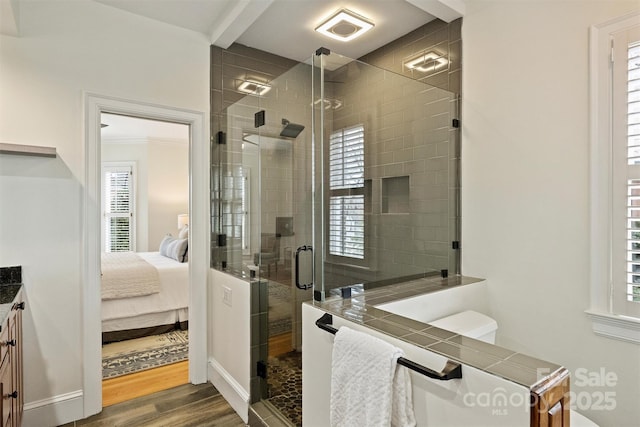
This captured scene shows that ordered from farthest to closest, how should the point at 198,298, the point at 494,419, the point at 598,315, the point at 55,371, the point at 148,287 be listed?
the point at 148,287
the point at 198,298
the point at 55,371
the point at 598,315
the point at 494,419

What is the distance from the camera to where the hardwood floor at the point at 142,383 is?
263cm

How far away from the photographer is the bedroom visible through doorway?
3.13 meters

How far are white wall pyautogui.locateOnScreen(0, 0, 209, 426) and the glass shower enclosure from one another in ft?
3.45

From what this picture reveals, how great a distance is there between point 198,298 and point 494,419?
7.87 feet

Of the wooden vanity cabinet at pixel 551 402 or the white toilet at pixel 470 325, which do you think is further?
the white toilet at pixel 470 325

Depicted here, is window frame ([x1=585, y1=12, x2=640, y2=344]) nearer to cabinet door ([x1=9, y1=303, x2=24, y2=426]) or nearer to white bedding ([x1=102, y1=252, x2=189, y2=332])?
cabinet door ([x1=9, y1=303, x2=24, y2=426])

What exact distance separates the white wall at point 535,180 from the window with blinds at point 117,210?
6.09 meters

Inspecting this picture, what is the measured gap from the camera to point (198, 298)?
9.41 feet

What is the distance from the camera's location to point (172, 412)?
2.42 metres

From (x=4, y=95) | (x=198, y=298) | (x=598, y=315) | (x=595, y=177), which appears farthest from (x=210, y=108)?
(x=598, y=315)

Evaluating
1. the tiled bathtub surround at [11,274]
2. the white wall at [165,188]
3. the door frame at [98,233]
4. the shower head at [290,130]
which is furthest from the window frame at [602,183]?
the white wall at [165,188]

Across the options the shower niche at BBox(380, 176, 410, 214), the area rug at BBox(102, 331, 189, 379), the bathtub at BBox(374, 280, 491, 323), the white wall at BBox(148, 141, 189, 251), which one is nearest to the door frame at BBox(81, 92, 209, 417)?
the area rug at BBox(102, 331, 189, 379)

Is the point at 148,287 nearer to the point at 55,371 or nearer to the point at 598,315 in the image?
the point at 55,371

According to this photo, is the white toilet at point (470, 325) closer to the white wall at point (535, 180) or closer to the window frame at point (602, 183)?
the white wall at point (535, 180)
